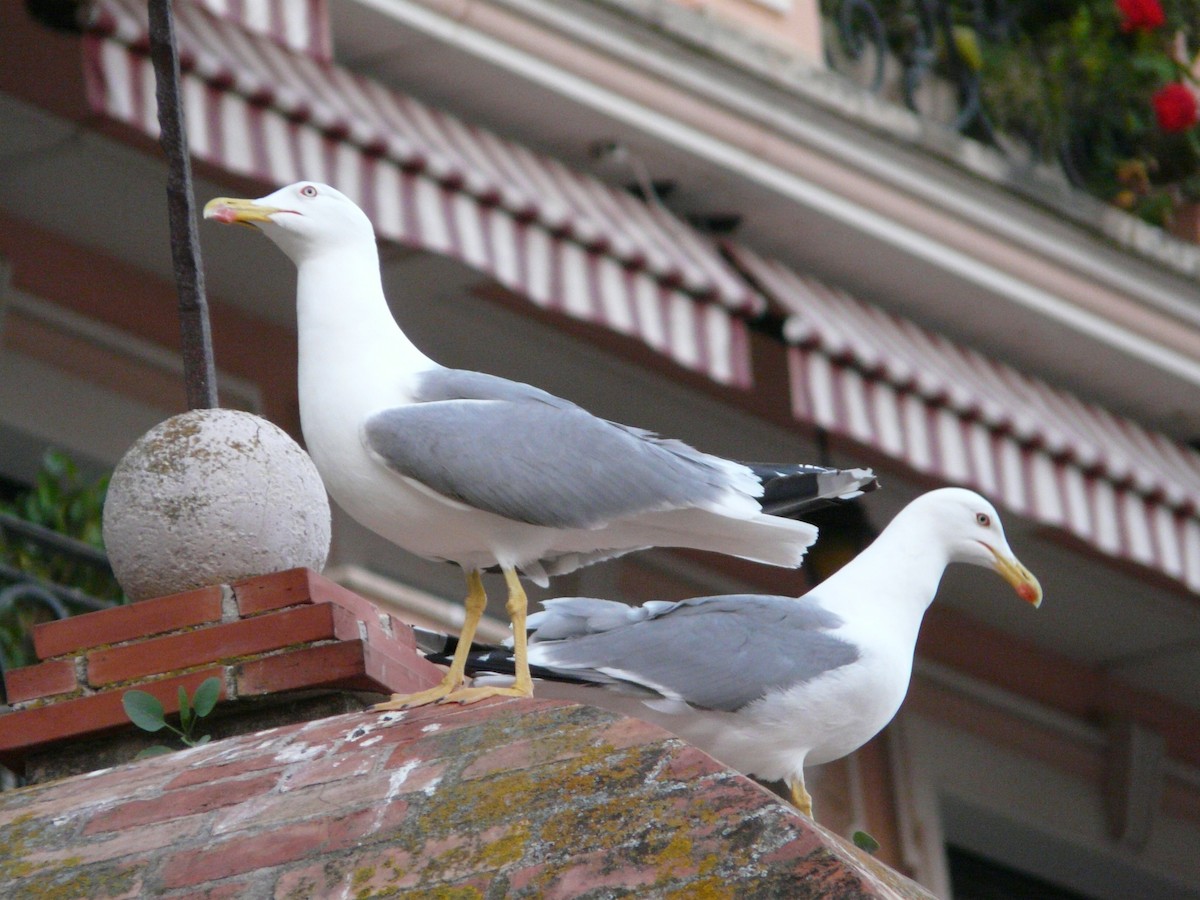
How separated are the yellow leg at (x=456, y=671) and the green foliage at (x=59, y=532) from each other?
3.04 m

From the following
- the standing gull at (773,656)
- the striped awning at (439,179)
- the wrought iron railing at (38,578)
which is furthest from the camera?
the striped awning at (439,179)

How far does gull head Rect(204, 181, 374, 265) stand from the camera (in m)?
4.43

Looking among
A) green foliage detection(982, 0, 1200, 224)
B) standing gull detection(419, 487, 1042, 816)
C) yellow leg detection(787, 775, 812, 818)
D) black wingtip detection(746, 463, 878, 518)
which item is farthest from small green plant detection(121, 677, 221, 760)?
green foliage detection(982, 0, 1200, 224)

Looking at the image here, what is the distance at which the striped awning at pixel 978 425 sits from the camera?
8.83m

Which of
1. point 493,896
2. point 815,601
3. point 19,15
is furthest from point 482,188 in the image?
point 493,896

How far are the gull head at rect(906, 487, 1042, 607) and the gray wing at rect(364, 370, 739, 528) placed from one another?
2.62 feet

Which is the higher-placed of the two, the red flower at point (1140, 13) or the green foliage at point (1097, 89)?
the red flower at point (1140, 13)

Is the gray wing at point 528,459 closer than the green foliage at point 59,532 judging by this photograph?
Yes

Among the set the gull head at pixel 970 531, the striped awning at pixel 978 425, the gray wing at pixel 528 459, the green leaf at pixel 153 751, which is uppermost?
the gray wing at pixel 528 459

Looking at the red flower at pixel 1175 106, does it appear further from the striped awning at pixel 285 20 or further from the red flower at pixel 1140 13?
the striped awning at pixel 285 20

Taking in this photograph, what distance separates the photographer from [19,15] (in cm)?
748

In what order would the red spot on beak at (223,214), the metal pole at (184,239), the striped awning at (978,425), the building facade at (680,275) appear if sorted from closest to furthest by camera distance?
1. the red spot on beak at (223,214)
2. the metal pole at (184,239)
3. the building facade at (680,275)
4. the striped awning at (978,425)

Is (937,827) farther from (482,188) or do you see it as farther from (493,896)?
(493,896)

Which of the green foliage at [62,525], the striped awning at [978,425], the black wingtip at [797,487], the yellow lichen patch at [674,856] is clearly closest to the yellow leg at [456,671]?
the black wingtip at [797,487]
